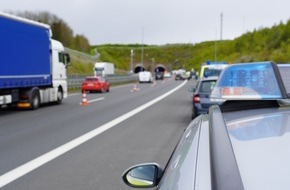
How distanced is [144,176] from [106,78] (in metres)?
50.5

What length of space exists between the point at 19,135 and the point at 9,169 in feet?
13.8

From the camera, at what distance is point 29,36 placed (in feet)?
64.4

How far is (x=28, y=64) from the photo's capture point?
19.4m

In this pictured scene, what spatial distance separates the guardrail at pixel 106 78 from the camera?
38688mm

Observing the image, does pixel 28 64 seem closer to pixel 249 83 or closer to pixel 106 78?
pixel 249 83

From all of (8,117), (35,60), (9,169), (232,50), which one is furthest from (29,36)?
(232,50)

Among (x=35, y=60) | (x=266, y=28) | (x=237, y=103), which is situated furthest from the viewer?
(x=266, y=28)

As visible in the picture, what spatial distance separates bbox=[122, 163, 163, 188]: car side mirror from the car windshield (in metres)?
0.77

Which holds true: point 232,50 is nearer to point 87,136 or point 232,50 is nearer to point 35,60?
point 35,60

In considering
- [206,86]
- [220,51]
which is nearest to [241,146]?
[206,86]

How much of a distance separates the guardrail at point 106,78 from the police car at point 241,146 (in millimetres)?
35123

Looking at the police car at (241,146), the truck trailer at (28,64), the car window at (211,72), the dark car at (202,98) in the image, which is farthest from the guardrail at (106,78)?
the police car at (241,146)

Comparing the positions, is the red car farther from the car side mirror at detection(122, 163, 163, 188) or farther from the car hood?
the car hood

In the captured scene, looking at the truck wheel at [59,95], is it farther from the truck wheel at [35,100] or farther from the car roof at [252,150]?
the car roof at [252,150]
